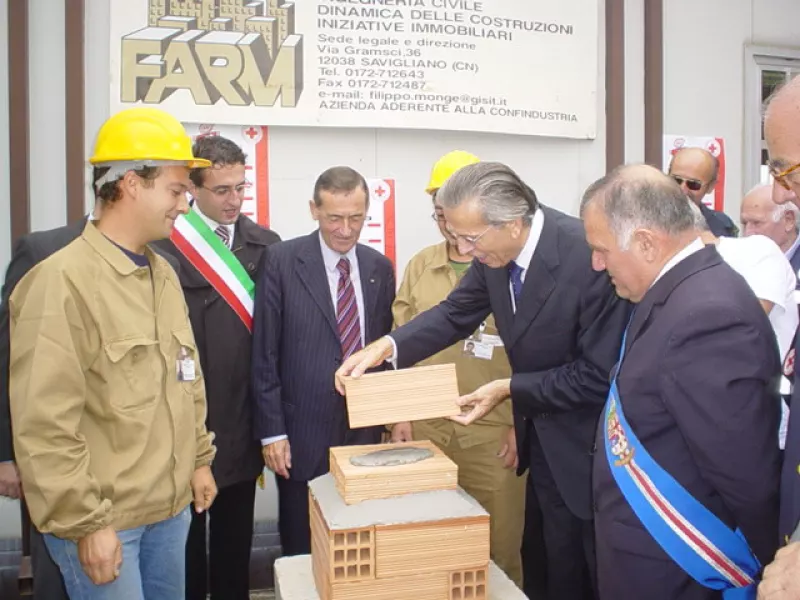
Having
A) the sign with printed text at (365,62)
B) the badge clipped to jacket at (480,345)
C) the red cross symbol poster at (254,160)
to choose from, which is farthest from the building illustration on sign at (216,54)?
the badge clipped to jacket at (480,345)

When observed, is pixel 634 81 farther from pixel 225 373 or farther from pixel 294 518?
pixel 294 518

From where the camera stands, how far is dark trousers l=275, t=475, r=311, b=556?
9.44 ft

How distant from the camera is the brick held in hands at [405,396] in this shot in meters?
1.97

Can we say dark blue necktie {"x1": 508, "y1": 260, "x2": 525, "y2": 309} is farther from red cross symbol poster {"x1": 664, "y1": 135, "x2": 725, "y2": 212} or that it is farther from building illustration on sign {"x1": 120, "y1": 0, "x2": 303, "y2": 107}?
red cross symbol poster {"x1": 664, "y1": 135, "x2": 725, "y2": 212}

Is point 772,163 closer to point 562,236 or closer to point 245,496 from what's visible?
point 562,236

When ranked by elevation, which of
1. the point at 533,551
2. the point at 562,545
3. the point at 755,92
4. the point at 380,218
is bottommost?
the point at 533,551

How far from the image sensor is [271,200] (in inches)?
158

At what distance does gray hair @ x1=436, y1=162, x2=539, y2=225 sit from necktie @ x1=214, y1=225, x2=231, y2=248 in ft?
3.59

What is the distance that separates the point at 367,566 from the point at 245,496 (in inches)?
59.4

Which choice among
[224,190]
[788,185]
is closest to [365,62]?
[224,190]

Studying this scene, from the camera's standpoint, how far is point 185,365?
80.0 inches

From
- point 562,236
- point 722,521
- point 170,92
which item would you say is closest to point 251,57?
point 170,92

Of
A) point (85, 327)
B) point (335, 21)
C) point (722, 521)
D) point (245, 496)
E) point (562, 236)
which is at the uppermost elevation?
point (335, 21)

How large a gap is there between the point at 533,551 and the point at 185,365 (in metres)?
1.49
